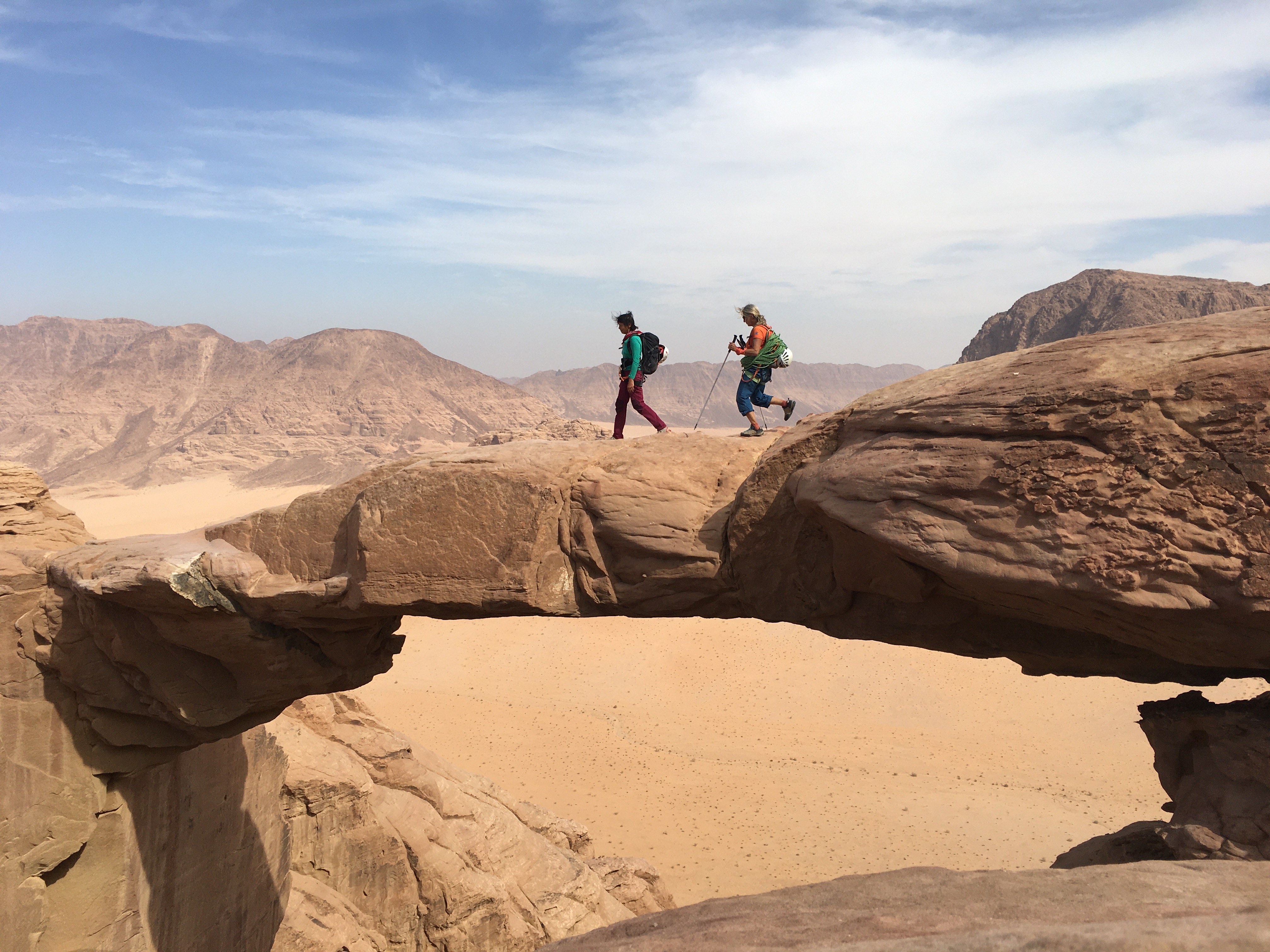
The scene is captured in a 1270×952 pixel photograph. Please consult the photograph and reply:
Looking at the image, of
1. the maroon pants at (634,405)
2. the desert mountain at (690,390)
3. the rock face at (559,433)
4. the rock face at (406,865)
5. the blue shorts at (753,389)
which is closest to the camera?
the blue shorts at (753,389)

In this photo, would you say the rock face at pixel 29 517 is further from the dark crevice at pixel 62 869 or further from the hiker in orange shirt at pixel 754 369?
the hiker in orange shirt at pixel 754 369

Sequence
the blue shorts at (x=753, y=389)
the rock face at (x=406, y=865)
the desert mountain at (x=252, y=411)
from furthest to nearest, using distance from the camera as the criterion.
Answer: the desert mountain at (x=252, y=411) < the rock face at (x=406, y=865) < the blue shorts at (x=753, y=389)

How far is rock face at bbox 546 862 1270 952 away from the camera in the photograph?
291 cm

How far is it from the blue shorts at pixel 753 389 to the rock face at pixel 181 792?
4024 millimetres

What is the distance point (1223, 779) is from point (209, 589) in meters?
7.45

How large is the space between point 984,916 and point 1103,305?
27.1 meters

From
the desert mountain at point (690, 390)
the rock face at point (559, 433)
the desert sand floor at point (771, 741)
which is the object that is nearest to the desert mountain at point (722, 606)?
the desert sand floor at point (771, 741)

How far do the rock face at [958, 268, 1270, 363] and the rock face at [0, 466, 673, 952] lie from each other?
1918 centimetres

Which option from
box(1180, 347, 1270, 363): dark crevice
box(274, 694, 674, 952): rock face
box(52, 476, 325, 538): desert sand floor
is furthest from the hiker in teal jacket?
box(52, 476, 325, 538): desert sand floor

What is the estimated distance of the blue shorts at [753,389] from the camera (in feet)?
26.1

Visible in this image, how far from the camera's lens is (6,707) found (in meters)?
6.78

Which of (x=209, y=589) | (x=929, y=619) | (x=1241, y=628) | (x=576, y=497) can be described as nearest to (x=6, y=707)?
(x=209, y=589)

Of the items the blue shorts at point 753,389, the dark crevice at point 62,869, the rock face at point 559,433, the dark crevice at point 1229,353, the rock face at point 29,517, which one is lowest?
the dark crevice at point 62,869

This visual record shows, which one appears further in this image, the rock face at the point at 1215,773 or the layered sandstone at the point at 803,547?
the rock face at the point at 1215,773
